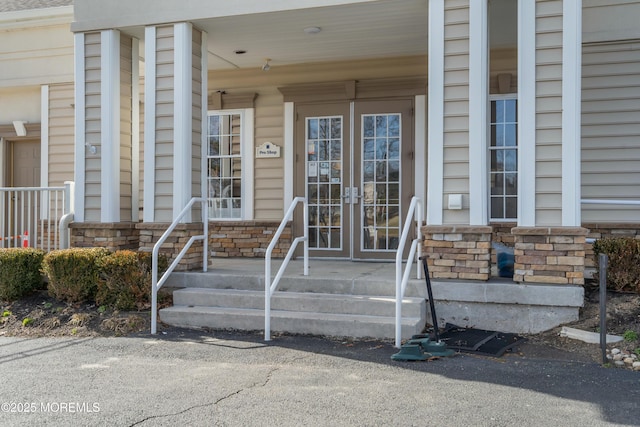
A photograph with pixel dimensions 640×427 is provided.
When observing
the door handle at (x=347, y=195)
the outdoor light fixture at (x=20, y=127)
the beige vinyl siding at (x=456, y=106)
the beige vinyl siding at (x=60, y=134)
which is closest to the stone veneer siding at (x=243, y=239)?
the door handle at (x=347, y=195)

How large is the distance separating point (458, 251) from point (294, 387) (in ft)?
8.00

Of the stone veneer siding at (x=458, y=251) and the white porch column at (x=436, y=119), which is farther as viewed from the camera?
the white porch column at (x=436, y=119)

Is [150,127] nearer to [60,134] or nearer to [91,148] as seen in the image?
[91,148]

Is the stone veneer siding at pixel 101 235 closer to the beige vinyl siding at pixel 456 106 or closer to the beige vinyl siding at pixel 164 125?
the beige vinyl siding at pixel 164 125

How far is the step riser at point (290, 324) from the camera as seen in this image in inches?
201

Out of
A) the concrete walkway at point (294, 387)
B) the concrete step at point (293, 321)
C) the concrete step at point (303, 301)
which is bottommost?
the concrete walkway at point (294, 387)

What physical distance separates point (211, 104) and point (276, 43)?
1898 millimetres

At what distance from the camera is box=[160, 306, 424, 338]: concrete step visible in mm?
5129

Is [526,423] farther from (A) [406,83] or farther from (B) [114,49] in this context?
(B) [114,49]

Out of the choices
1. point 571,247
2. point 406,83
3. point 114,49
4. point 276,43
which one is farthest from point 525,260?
point 114,49

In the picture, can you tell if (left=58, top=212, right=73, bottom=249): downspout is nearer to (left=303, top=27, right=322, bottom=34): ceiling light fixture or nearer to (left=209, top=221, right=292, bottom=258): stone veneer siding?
(left=209, top=221, right=292, bottom=258): stone veneer siding

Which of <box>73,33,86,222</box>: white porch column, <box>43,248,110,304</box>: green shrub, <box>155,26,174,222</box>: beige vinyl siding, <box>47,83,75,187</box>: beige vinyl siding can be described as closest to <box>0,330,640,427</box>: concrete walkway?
<box>43,248,110,304</box>: green shrub

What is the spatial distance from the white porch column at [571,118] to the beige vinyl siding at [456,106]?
2.97ft

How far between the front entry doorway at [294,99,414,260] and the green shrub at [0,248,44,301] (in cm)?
356
